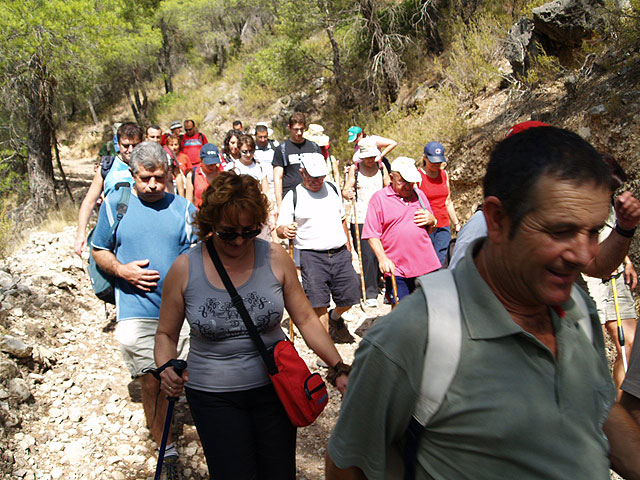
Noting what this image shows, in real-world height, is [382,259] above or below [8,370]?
above

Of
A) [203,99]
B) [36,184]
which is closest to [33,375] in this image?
[36,184]

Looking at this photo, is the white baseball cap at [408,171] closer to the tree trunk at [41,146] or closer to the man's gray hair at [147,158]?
the man's gray hair at [147,158]

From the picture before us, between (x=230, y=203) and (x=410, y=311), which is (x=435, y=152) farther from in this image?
(x=410, y=311)

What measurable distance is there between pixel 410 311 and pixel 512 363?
0.27m

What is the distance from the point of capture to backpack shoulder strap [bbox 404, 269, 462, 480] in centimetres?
114

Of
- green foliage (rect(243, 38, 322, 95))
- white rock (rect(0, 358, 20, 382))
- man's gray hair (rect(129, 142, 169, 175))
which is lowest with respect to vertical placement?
white rock (rect(0, 358, 20, 382))

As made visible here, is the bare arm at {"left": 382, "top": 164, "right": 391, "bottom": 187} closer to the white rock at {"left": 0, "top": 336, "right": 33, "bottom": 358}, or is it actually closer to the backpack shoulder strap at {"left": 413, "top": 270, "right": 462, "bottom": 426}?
the white rock at {"left": 0, "top": 336, "right": 33, "bottom": 358}

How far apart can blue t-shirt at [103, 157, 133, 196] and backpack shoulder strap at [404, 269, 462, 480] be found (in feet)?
12.0

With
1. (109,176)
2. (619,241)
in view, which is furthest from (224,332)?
(109,176)

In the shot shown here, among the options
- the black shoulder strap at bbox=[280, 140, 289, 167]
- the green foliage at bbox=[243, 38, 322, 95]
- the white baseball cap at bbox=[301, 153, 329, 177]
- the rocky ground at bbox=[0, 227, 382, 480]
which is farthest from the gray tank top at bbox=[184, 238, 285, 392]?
the green foliage at bbox=[243, 38, 322, 95]

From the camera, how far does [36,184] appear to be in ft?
39.2

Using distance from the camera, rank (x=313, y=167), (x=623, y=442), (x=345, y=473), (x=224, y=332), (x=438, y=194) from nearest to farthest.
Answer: (x=345, y=473) < (x=623, y=442) < (x=224, y=332) < (x=313, y=167) < (x=438, y=194)

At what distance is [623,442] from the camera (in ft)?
4.66

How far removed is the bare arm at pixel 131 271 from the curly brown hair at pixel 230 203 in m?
0.85
